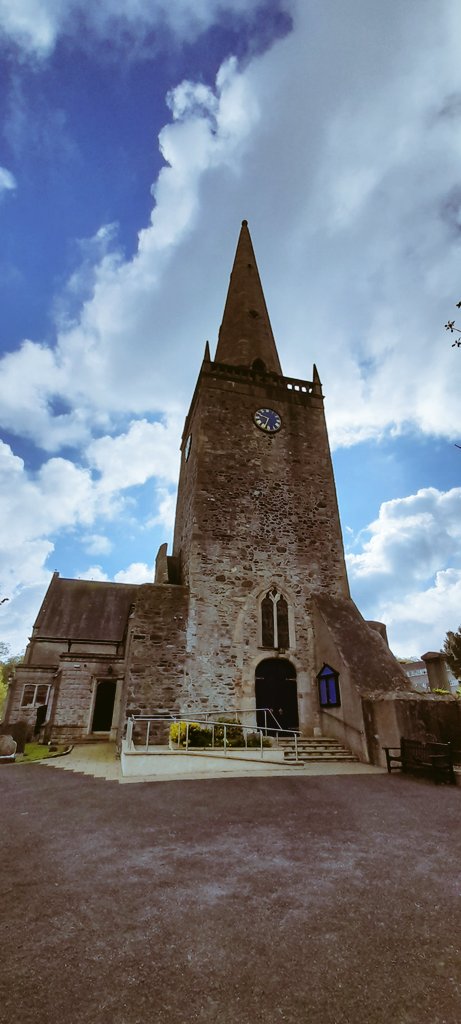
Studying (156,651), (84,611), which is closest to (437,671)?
(156,651)

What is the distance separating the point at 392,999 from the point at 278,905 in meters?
1.34

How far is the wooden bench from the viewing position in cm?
923

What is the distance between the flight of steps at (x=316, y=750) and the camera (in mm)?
12375

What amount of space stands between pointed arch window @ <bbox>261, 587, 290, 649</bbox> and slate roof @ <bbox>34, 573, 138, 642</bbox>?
1098cm

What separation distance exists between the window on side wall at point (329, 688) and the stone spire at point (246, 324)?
14.6 m

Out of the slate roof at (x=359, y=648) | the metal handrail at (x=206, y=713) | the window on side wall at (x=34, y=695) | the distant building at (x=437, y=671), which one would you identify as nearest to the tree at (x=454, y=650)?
the distant building at (x=437, y=671)

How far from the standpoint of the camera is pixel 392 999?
264 cm

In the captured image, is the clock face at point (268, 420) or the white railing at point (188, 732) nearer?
the white railing at point (188, 732)

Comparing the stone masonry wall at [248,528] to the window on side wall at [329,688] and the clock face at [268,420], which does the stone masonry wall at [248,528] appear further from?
the window on side wall at [329,688]

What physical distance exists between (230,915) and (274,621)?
1261 centimetres

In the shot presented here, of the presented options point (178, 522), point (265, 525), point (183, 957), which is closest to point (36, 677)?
point (178, 522)

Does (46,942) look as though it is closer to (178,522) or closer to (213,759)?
(213,759)

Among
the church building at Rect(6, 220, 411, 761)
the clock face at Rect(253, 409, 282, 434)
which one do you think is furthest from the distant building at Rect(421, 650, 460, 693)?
the clock face at Rect(253, 409, 282, 434)

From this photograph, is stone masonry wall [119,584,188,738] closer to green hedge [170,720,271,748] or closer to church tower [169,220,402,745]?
church tower [169,220,402,745]
